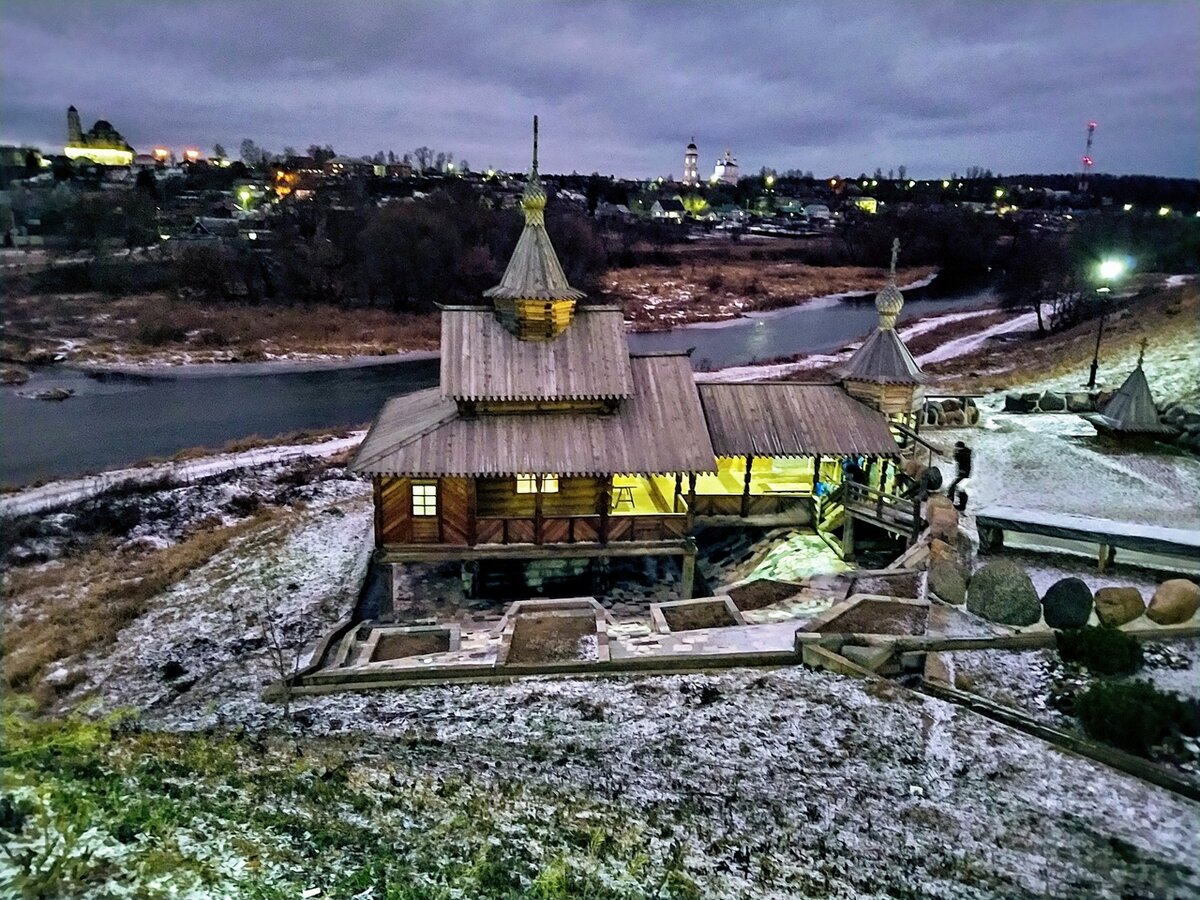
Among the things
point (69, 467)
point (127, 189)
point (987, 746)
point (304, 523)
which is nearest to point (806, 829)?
point (987, 746)

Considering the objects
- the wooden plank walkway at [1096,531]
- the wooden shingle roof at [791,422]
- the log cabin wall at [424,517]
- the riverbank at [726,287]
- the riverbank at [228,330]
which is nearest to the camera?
the wooden plank walkway at [1096,531]

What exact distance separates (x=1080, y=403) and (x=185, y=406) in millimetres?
38551

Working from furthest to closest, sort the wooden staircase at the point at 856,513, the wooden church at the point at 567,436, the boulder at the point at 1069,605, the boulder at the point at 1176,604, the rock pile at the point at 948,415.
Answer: the rock pile at the point at 948,415 → the wooden staircase at the point at 856,513 → the wooden church at the point at 567,436 → the boulder at the point at 1069,605 → the boulder at the point at 1176,604

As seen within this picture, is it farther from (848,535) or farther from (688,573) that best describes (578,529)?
(848,535)

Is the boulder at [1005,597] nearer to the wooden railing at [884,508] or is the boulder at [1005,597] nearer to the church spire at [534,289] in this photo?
the wooden railing at [884,508]

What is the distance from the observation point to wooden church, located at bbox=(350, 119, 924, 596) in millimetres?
15578

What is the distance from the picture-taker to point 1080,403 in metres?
25.7

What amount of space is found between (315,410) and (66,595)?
19.3 meters

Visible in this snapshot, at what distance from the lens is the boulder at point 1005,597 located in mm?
12258

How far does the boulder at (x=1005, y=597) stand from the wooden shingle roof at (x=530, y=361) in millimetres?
7606

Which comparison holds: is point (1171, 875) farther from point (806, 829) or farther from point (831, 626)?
point (831, 626)

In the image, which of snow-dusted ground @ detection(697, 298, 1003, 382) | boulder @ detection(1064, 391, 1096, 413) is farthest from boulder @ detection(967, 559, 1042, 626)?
snow-dusted ground @ detection(697, 298, 1003, 382)

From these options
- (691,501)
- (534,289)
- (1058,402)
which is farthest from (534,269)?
(1058,402)

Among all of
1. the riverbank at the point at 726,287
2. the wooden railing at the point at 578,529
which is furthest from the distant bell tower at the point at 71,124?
the riverbank at the point at 726,287
